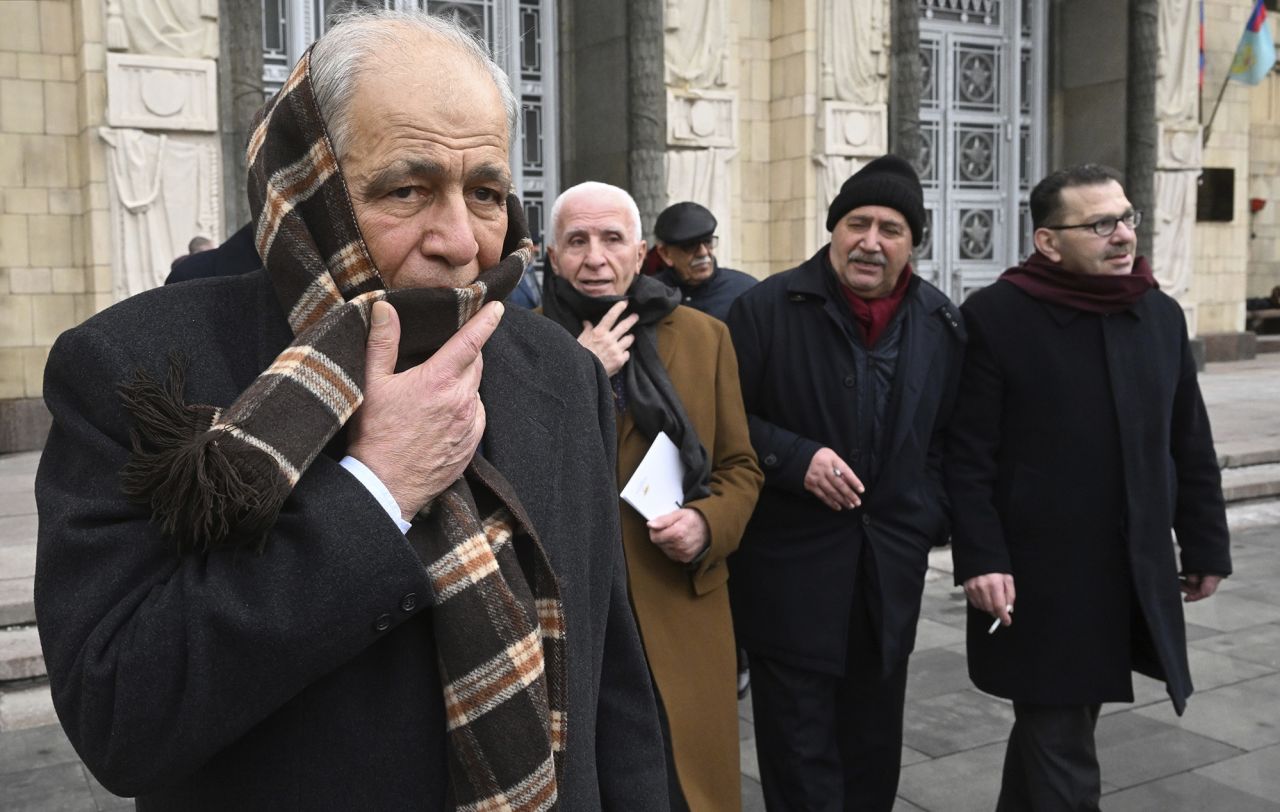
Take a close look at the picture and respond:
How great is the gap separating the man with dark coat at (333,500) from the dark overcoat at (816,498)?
5.96ft

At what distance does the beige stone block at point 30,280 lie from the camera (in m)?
9.61

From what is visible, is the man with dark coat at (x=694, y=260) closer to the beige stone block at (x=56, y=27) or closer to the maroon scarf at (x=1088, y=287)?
the maroon scarf at (x=1088, y=287)

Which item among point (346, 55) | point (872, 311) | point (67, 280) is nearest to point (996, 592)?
point (872, 311)

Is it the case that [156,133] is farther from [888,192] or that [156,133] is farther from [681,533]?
[681,533]

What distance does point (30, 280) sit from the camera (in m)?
9.65

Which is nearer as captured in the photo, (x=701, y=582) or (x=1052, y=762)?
(x=1052, y=762)

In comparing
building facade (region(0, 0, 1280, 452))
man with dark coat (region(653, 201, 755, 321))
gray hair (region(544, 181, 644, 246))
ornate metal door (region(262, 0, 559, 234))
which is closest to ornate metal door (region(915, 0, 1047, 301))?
building facade (region(0, 0, 1280, 452))

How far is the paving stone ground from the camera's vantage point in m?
3.87

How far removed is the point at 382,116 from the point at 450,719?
27.2 inches

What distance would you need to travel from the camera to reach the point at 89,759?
130cm

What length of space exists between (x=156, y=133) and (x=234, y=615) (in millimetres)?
8890

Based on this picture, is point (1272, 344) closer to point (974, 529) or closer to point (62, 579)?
point (974, 529)

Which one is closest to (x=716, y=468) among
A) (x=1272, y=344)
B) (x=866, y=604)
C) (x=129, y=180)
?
(x=866, y=604)

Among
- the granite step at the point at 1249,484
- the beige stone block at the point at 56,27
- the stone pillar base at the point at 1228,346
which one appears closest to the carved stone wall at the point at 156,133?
the beige stone block at the point at 56,27
